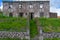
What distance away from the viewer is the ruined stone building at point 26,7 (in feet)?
76.6

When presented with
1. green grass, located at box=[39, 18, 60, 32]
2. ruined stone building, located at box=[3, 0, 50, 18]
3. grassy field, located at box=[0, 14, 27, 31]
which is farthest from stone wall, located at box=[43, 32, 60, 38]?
ruined stone building, located at box=[3, 0, 50, 18]

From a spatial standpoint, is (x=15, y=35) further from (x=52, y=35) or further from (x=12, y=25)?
(x=12, y=25)

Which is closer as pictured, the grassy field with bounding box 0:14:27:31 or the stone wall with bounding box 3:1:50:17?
the grassy field with bounding box 0:14:27:31

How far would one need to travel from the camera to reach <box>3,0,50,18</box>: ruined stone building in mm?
23362

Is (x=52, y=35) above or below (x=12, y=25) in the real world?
below

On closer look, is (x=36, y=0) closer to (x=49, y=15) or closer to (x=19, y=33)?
(x=49, y=15)

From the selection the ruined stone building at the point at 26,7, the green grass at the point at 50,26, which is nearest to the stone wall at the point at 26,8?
the ruined stone building at the point at 26,7

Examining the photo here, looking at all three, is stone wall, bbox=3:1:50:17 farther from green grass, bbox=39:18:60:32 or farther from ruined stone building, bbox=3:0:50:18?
green grass, bbox=39:18:60:32

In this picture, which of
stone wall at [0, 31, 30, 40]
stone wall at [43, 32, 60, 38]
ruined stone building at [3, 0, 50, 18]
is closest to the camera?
stone wall at [0, 31, 30, 40]

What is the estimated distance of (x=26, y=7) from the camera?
23.6 meters

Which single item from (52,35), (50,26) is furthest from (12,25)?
(52,35)

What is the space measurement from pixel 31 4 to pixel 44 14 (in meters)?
2.28

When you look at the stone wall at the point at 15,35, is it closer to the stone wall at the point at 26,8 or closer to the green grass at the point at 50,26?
the green grass at the point at 50,26

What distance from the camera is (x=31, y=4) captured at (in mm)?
23391
